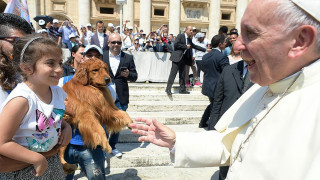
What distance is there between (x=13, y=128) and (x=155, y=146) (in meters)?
3.48

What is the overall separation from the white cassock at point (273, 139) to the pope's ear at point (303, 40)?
81 millimetres

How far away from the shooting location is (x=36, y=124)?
1.67m

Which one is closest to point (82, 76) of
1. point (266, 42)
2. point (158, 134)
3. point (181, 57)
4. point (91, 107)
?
point (91, 107)

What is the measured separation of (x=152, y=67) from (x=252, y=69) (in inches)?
328

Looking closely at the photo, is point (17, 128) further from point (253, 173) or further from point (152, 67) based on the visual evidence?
point (152, 67)

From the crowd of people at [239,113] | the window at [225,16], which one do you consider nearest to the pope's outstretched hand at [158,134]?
the crowd of people at [239,113]

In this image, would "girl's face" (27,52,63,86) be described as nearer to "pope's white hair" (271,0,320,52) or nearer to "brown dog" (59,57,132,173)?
"brown dog" (59,57,132,173)

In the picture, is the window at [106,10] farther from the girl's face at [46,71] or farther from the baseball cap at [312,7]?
the baseball cap at [312,7]

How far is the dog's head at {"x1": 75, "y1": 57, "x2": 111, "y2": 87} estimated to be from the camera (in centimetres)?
272

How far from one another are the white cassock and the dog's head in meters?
1.58

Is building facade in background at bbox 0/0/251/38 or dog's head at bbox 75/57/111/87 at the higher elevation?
building facade in background at bbox 0/0/251/38

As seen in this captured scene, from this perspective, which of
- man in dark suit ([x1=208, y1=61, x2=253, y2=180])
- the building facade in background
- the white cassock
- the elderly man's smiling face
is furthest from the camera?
the building facade in background

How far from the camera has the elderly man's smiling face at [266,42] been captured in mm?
1096

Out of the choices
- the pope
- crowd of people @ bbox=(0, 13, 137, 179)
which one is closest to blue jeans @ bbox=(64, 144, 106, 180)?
crowd of people @ bbox=(0, 13, 137, 179)
